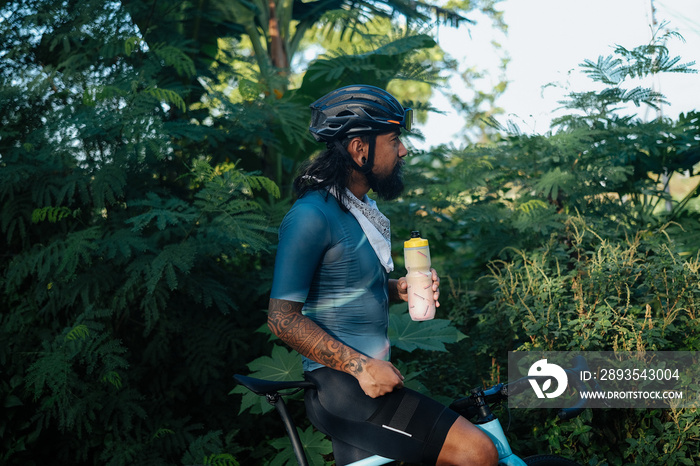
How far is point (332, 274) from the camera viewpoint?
81.0 inches

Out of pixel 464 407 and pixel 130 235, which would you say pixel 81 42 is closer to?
pixel 130 235

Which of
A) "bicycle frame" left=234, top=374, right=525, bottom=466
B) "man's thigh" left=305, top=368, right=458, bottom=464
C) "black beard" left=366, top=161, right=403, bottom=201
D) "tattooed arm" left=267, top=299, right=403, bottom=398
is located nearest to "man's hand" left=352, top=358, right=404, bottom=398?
"tattooed arm" left=267, top=299, right=403, bottom=398

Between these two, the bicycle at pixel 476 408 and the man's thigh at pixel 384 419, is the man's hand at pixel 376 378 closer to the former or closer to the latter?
the man's thigh at pixel 384 419

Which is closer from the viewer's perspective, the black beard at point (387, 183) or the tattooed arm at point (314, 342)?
the tattooed arm at point (314, 342)

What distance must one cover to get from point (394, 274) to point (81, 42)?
314 centimetres

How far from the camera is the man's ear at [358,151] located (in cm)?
225

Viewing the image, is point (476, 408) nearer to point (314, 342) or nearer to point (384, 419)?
point (384, 419)

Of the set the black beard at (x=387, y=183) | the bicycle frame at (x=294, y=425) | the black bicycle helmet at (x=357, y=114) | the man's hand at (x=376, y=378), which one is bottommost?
the bicycle frame at (x=294, y=425)

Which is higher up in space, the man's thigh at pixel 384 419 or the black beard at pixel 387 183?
the black beard at pixel 387 183

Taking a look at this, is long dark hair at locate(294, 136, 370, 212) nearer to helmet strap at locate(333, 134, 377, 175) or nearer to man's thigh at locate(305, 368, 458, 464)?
helmet strap at locate(333, 134, 377, 175)

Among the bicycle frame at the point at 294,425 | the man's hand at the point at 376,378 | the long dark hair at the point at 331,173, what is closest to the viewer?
the man's hand at the point at 376,378

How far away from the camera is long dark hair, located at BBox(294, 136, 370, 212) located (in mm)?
2195

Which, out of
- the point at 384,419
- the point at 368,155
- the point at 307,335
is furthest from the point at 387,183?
the point at 384,419

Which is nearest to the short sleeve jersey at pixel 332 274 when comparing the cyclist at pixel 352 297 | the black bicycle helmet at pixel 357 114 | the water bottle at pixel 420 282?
the cyclist at pixel 352 297
